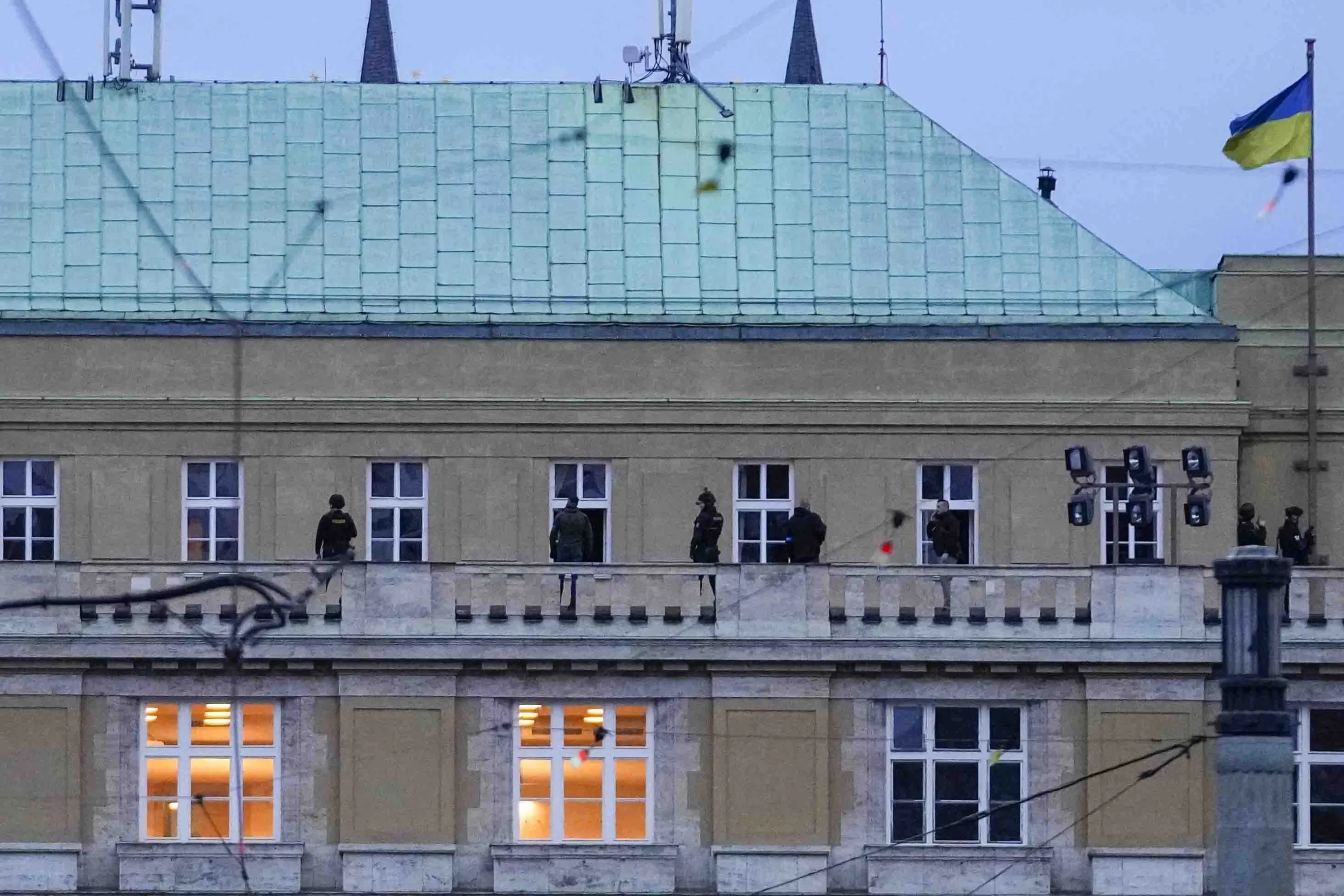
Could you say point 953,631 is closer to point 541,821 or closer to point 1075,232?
point 541,821

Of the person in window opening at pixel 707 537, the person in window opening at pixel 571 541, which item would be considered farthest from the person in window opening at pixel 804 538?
the person in window opening at pixel 571 541

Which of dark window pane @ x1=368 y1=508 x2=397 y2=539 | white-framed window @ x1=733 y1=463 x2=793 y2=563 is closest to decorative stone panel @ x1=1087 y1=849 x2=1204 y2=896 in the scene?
white-framed window @ x1=733 y1=463 x2=793 y2=563

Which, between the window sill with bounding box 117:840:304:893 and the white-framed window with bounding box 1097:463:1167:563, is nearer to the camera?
the window sill with bounding box 117:840:304:893

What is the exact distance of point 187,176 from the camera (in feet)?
236

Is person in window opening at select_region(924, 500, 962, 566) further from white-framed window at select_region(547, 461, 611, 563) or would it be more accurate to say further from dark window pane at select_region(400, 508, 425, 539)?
dark window pane at select_region(400, 508, 425, 539)

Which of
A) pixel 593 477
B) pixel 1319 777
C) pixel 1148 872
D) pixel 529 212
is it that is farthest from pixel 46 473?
pixel 1319 777

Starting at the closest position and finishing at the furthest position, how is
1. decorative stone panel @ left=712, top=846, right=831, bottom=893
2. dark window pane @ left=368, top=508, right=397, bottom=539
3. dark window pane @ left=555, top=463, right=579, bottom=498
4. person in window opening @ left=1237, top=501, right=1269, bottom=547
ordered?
person in window opening @ left=1237, top=501, right=1269, bottom=547, decorative stone panel @ left=712, top=846, right=831, bottom=893, dark window pane @ left=368, top=508, right=397, bottom=539, dark window pane @ left=555, top=463, right=579, bottom=498

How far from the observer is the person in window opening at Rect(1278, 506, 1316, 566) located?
204 ft

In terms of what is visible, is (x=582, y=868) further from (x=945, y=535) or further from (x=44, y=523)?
(x=44, y=523)

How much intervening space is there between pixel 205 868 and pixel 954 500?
596 inches

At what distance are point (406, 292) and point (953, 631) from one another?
13.5 m

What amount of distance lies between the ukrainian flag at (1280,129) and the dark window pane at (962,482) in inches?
264

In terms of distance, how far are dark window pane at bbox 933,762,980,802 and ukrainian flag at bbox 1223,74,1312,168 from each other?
12.6 meters

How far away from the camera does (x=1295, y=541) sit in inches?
2445
